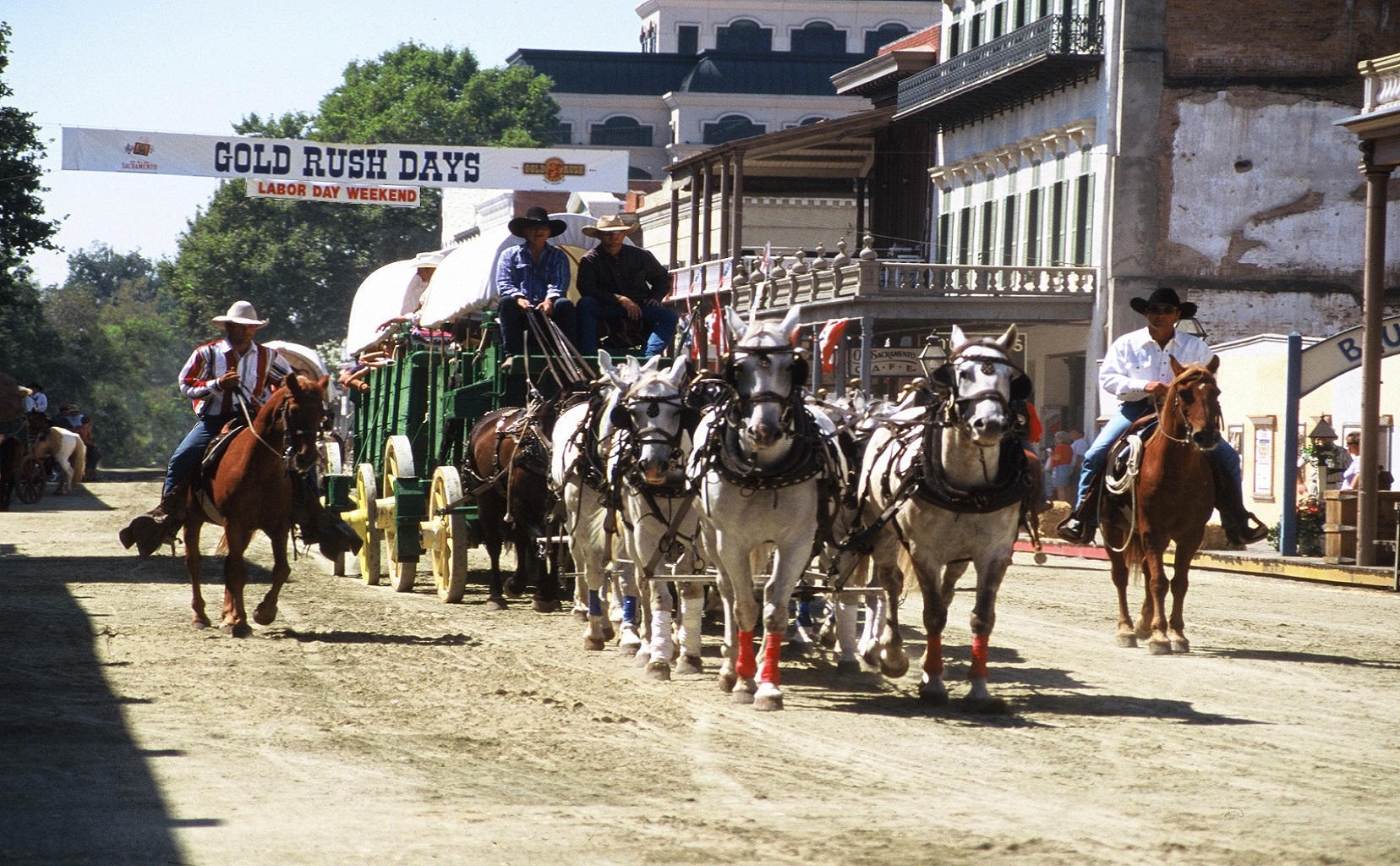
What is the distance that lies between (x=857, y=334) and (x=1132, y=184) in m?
6.76

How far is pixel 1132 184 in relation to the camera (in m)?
33.7

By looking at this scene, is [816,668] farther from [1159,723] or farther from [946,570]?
[1159,723]

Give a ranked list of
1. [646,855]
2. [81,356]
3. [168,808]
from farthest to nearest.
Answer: [81,356] < [168,808] < [646,855]

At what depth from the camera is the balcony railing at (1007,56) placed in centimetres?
3438

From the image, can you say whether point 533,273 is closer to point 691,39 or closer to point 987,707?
point 987,707

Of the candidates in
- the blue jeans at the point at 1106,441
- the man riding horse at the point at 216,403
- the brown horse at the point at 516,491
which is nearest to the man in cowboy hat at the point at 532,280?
the brown horse at the point at 516,491

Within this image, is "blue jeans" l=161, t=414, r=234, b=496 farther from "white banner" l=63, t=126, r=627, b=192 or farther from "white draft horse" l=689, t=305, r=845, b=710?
"white banner" l=63, t=126, r=627, b=192

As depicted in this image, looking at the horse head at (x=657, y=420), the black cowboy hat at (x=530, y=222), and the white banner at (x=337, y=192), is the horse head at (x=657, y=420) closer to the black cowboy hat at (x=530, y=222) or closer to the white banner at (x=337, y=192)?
the black cowboy hat at (x=530, y=222)

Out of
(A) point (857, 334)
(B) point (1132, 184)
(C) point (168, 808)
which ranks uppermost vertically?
(B) point (1132, 184)

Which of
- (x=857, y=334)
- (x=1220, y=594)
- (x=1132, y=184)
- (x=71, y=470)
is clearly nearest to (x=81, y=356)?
(x=71, y=470)

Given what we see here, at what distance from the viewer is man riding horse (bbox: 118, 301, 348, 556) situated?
13.3 m

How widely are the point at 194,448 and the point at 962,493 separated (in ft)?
19.6

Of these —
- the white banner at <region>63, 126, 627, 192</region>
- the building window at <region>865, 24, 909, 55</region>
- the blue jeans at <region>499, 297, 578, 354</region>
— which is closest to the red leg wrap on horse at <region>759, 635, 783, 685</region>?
the blue jeans at <region>499, 297, 578, 354</region>

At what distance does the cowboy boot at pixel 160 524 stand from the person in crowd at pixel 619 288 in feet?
10.9
